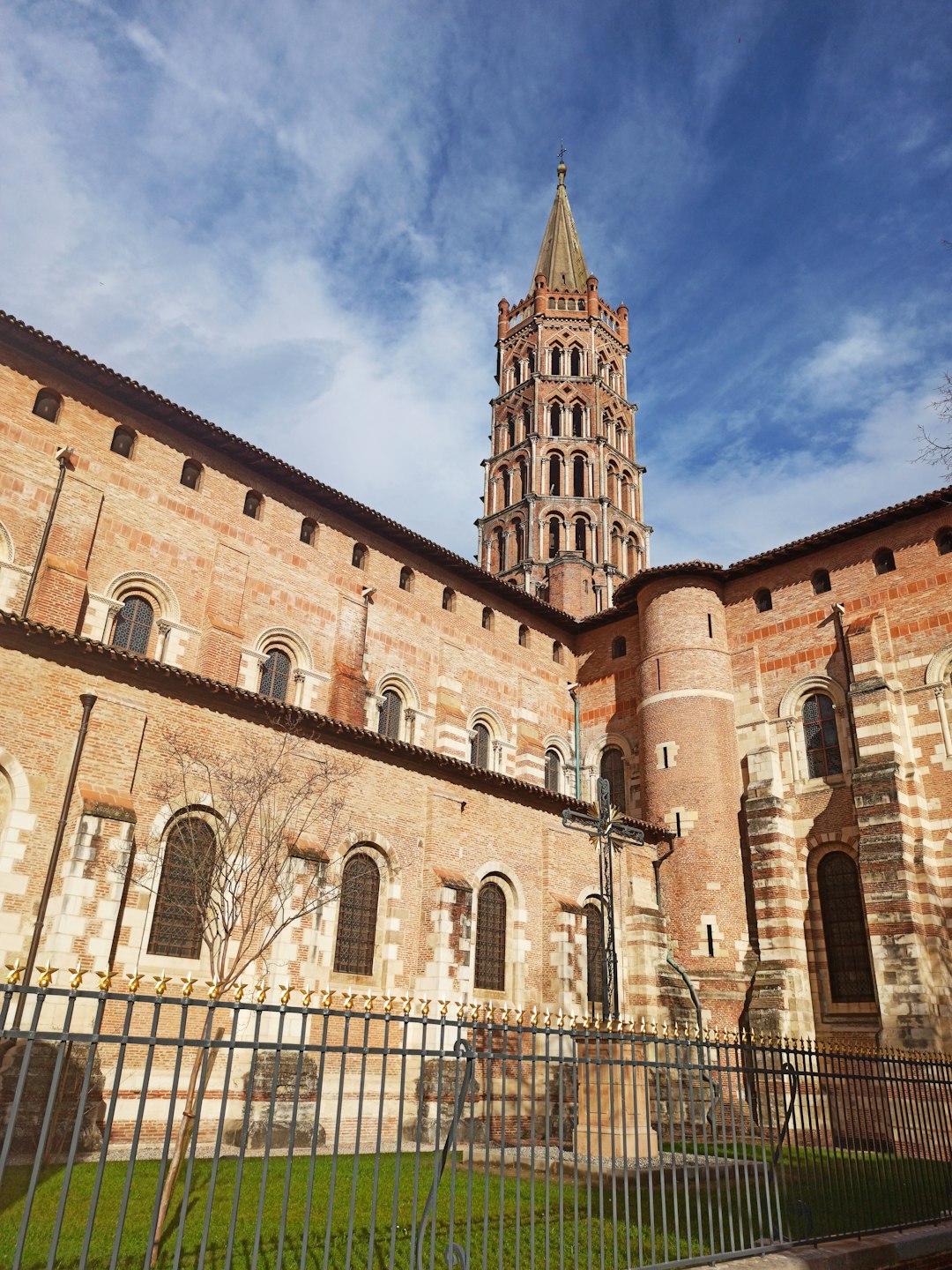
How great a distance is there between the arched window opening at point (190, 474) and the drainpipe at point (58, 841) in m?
8.14

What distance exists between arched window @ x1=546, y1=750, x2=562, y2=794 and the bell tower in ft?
34.9

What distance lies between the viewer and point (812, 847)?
24266 mm

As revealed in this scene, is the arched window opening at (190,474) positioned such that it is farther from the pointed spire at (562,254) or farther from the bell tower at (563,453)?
the pointed spire at (562,254)

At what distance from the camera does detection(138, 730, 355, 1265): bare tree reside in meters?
15.1

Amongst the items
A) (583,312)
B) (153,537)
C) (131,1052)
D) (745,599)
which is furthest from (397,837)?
(583,312)

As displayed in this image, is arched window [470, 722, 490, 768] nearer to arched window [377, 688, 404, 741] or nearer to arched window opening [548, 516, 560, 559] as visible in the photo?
arched window [377, 688, 404, 741]

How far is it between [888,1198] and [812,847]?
14.6 metres

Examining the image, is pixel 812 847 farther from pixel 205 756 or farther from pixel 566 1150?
pixel 205 756

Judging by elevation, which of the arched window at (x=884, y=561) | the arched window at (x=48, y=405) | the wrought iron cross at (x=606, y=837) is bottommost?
the wrought iron cross at (x=606, y=837)

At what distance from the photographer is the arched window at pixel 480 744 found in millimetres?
Result: 27250

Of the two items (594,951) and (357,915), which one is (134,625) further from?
(594,951)

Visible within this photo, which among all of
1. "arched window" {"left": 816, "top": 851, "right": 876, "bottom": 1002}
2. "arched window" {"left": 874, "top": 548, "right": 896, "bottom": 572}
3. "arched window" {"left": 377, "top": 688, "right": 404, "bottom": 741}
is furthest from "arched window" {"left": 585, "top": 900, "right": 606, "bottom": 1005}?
"arched window" {"left": 874, "top": 548, "right": 896, "bottom": 572}

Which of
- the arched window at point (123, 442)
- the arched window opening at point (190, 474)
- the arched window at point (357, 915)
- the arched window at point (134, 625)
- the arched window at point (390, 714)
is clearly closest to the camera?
the arched window at point (357, 915)

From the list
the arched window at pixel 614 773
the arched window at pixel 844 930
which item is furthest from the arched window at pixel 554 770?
the arched window at pixel 844 930
